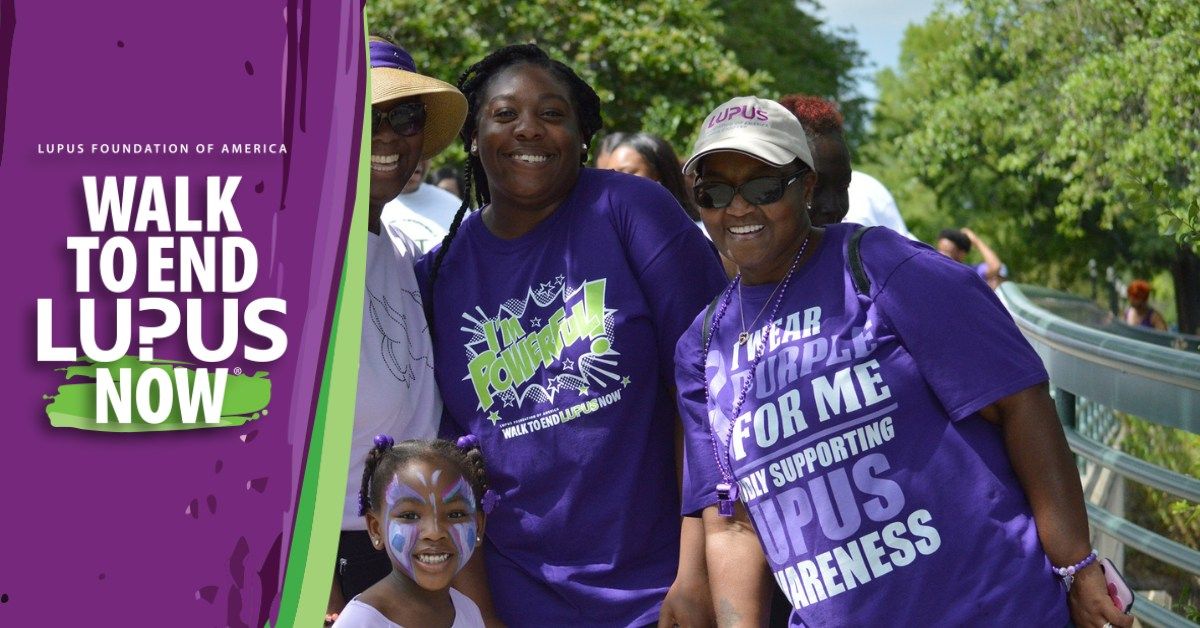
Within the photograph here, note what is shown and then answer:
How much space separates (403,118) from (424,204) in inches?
76.8

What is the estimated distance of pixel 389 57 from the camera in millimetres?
3861

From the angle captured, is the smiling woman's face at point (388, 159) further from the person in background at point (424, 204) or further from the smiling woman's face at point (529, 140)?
the person in background at point (424, 204)

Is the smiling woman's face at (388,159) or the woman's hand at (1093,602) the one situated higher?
the smiling woman's face at (388,159)

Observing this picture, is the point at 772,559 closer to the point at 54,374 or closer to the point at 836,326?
the point at 836,326

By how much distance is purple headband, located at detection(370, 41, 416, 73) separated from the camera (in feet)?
12.6

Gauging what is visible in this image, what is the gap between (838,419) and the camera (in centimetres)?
283

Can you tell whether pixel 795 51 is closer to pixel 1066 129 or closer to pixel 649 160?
pixel 1066 129

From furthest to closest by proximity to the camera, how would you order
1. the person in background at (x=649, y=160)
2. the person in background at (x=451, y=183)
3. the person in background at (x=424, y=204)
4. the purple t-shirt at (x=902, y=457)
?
the person in background at (x=451, y=183), the person in background at (x=649, y=160), the person in background at (x=424, y=204), the purple t-shirt at (x=902, y=457)

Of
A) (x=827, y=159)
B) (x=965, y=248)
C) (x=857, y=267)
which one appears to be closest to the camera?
(x=857, y=267)

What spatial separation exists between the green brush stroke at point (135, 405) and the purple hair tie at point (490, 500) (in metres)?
0.57

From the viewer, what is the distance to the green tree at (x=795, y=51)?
24.8m

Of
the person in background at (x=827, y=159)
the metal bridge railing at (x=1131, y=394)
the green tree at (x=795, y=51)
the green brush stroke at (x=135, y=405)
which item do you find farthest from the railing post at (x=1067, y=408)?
the green tree at (x=795, y=51)

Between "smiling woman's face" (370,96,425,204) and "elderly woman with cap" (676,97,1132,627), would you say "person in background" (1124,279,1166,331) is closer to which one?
"smiling woman's face" (370,96,425,204)

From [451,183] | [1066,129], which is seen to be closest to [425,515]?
[451,183]
